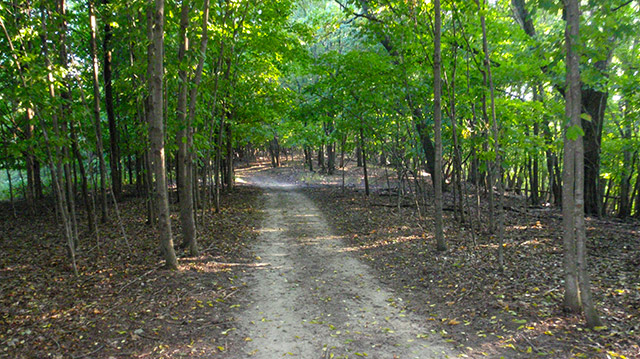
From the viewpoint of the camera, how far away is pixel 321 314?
18.3 feet

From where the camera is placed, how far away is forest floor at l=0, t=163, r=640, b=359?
4531mm

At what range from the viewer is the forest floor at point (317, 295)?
4531 mm

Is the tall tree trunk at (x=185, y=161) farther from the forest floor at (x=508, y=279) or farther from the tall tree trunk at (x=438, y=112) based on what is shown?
the tall tree trunk at (x=438, y=112)

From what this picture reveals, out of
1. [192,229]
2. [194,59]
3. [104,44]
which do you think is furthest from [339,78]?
[104,44]

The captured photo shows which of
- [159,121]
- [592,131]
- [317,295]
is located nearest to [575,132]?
[317,295]

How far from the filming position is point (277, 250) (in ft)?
30.3

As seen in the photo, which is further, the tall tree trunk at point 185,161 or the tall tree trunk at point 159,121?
the tall tree trunk at point 185,161

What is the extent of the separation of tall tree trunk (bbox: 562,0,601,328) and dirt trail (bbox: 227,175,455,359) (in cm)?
195

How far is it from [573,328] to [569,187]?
72.1 inches

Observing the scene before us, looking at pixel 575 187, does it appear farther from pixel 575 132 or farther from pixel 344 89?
pixel 344 89

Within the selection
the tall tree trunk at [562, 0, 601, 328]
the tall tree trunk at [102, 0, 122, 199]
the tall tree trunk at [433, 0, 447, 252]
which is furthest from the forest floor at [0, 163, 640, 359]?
the tall tree trunk at [102, 0, 122, 199]

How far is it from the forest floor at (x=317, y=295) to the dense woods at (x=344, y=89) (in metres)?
0.46

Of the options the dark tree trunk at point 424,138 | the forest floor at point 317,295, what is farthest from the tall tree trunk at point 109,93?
the dark tree trunk at point 424,138

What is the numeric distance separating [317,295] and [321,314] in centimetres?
76
